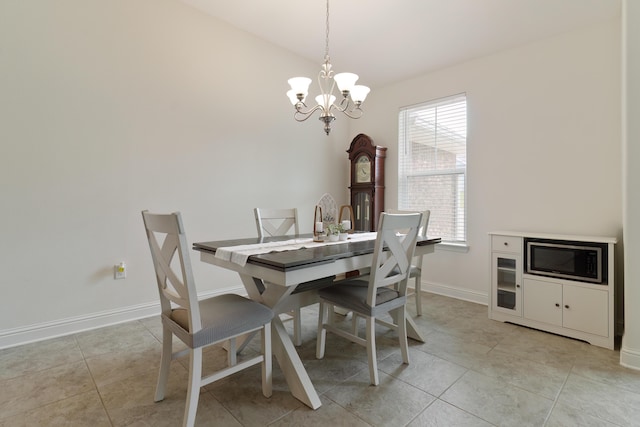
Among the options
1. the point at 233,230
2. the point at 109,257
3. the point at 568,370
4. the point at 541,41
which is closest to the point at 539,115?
the point at 541,41

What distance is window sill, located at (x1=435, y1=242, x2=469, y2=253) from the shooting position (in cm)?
355

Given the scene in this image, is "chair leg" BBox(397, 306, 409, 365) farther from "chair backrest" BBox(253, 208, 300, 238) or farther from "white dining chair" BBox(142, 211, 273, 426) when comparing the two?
"chair backrest" BBox(253, 208, 300, 238)

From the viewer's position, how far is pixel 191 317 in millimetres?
1413

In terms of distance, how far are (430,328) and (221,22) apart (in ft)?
11.4

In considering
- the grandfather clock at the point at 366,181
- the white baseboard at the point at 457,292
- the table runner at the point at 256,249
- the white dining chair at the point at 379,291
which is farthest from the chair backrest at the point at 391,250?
the grandfather clock at the point at 366,181

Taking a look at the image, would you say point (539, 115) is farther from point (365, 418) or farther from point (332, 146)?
point (365, 418)

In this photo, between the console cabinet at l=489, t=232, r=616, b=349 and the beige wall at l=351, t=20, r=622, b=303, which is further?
the beige wall at l=351, t=20, r=622, b=303

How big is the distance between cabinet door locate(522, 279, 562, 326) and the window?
98 centimetres

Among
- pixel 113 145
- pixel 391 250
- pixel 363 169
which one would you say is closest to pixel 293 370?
pixel 391 250

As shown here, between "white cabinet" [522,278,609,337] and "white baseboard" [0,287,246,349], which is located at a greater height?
"white cabinet" [522,278,609,337]

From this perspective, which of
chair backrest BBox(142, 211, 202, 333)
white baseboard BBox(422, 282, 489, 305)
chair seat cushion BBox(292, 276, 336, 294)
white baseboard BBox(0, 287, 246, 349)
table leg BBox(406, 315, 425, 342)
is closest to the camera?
chair backrest BBox(142, 211, 202, 333)

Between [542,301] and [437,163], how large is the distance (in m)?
1.81

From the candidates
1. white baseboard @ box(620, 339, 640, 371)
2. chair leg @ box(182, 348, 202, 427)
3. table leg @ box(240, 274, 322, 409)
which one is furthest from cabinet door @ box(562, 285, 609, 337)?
chair leg @ box(182, 348, 202, 427)

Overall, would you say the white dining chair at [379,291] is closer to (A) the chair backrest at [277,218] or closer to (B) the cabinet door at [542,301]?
(A) the chair backrest at [277,218]
